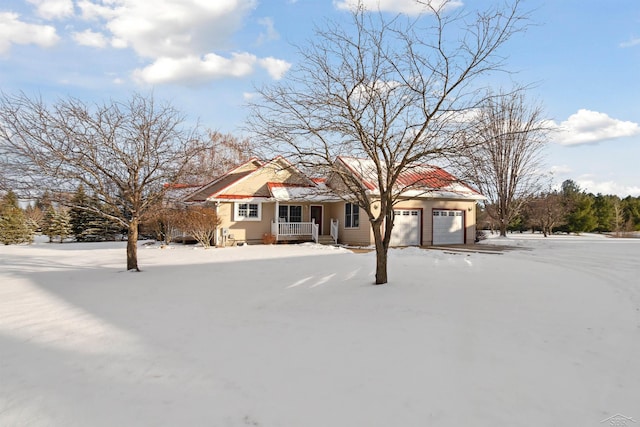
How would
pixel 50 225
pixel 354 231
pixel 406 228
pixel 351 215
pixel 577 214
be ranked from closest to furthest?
pixel 406 228
pixel 354 231
pixel 351 215
pixel 50 225
pixel 577 214

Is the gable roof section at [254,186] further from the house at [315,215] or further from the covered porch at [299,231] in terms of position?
the covered porch at [299,231]

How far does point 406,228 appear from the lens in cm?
1889

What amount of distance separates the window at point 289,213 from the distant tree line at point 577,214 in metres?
13.2

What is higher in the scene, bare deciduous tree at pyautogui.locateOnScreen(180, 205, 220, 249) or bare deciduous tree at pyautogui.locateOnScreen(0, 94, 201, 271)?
bare deciduous tree at pyautogui.locateOnScreen(0, 94, 201, 271)

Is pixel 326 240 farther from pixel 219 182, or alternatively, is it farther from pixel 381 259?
pixel 381 259

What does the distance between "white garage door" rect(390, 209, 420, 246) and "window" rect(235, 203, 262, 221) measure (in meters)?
7.02

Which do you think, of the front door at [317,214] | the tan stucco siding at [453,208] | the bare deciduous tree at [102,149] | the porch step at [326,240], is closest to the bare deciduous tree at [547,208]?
the tan stucco siding at [453,208]

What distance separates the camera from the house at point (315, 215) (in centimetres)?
1873

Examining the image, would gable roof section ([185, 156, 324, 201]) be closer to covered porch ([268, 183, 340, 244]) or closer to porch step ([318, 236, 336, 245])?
covered porch ([268, 183, 340, 244])

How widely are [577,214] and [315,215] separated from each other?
24.6 metres

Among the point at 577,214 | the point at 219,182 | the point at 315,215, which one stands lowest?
the point at 315,215

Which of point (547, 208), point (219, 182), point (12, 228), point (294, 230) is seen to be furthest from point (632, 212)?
point (12, 228)

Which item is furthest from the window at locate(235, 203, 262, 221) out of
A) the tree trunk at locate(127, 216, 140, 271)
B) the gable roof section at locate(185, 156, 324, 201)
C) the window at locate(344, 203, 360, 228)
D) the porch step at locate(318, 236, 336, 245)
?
the tree trunk at locate(127, 216, 140, 271)

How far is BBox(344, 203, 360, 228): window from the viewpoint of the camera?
1916 centimetres
